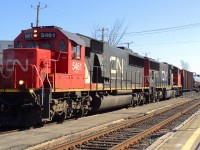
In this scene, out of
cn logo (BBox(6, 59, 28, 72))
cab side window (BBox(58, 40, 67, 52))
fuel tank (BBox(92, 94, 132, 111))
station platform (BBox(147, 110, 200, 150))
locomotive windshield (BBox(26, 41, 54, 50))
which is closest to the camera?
station platform (BBox(147, 110, 200, 150))

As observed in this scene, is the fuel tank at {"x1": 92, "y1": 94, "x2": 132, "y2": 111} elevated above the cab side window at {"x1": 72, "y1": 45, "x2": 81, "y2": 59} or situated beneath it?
situated beneath

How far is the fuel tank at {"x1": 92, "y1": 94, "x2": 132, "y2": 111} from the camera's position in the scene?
56.6 ft

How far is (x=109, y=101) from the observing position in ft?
61.0

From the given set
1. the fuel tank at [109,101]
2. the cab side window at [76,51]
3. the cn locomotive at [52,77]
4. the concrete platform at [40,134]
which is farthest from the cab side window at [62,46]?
the fuel tank at [109,101]

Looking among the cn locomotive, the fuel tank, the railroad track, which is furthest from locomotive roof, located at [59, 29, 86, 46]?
the railroad track

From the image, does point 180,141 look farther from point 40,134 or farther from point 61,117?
point 61,117

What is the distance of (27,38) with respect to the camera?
14070 mm

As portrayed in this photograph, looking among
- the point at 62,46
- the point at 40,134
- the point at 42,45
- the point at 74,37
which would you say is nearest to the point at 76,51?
the point at 74,37

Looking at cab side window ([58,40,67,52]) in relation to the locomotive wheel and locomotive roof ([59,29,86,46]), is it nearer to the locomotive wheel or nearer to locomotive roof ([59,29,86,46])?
locomotive roof ([59,29,86,46])

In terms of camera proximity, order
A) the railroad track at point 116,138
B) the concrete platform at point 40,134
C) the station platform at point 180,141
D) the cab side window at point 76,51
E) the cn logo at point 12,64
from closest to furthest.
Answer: the station platform at point 180,141, the concrete platform at point 40,134, the railroad track at point 116,138, the cn logo at point 12,64, the cab side window at point 76,51

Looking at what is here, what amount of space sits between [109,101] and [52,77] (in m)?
6.39

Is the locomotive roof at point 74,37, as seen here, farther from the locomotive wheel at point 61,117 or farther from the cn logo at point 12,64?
the locomotive wheel at point 61,117

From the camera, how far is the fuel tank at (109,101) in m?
17.2

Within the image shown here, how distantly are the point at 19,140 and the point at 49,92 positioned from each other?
2740 millimetres
